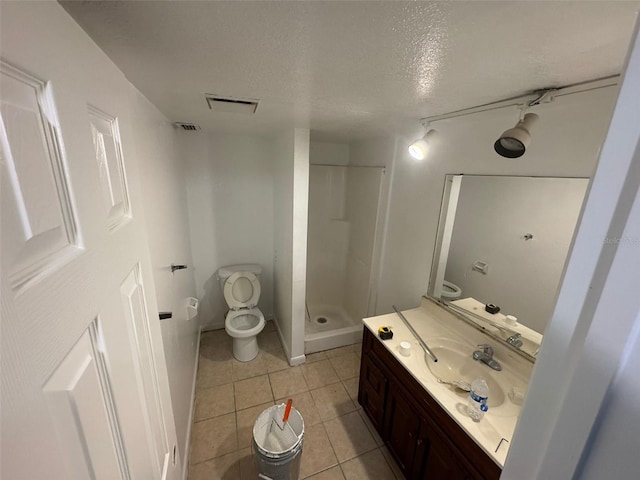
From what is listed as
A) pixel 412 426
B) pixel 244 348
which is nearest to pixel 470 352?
pixel 412 426

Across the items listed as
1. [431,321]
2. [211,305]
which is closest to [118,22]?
[431,321]

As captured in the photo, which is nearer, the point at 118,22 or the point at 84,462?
the point at 84,462

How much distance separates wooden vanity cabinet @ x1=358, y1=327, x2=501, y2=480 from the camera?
1042 mm

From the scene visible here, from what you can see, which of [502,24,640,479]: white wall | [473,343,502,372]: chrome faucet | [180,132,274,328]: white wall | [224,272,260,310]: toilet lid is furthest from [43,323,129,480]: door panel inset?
[180,132,274,328]: white wall

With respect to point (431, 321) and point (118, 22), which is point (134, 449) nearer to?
point (118, 22)

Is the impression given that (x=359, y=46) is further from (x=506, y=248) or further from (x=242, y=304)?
(x=242, y=304)

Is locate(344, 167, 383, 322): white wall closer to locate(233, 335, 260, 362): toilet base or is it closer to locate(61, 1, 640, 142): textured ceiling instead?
locate(233, 335, 260, 362): toilet base

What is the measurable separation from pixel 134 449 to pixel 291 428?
1.13 metres

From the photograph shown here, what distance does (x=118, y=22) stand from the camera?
0.58 metres

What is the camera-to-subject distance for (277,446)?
143 cm

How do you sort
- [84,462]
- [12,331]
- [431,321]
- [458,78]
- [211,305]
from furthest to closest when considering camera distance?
[211,305] < [431,321] < [458,78] < [84,462] < [12,331]

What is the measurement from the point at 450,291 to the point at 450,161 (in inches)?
33.3

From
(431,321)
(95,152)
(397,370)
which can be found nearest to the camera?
(95,152)

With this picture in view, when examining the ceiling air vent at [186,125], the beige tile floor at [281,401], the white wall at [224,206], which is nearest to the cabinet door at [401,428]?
the beige tile floor at [281,401]
